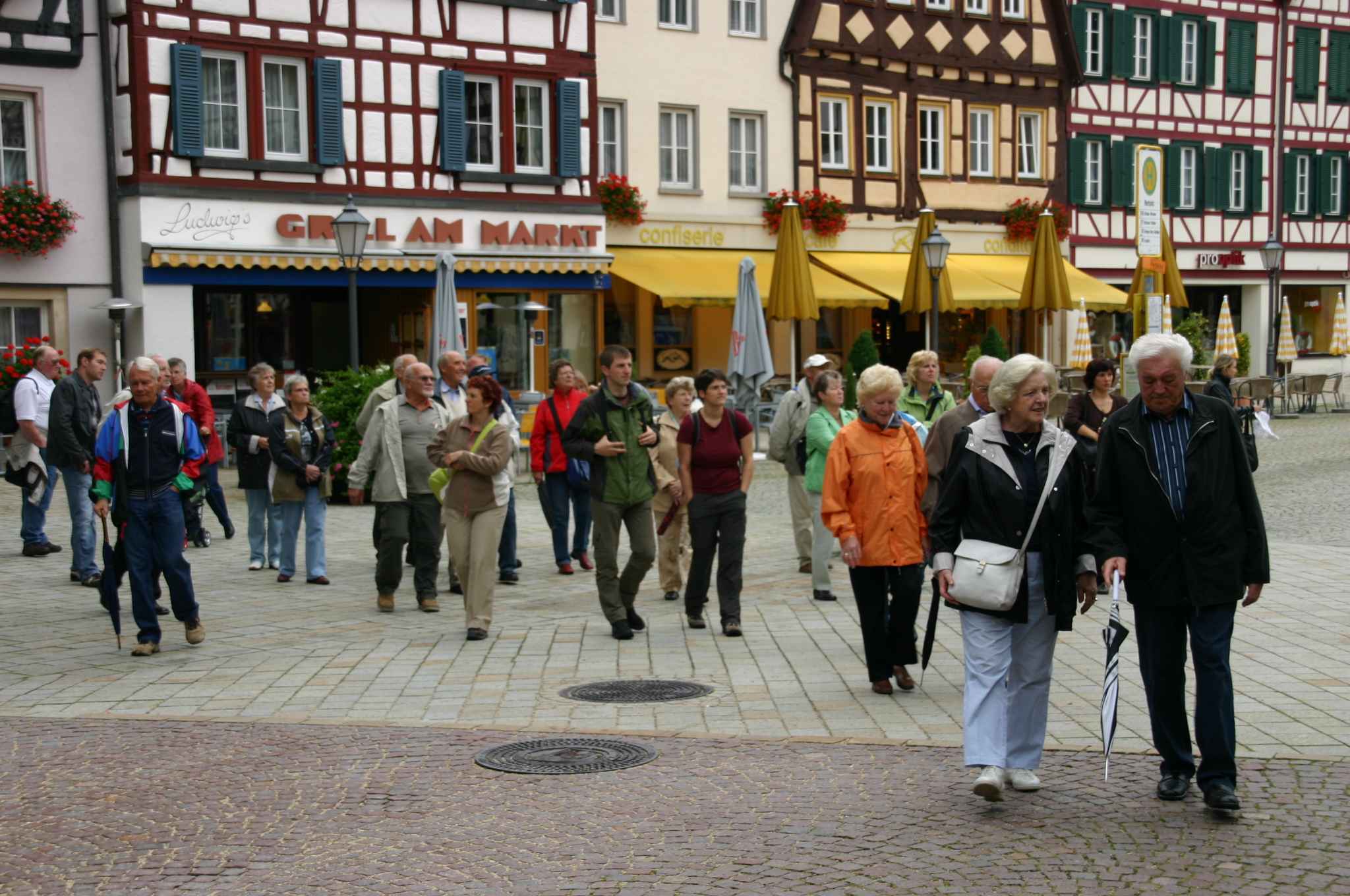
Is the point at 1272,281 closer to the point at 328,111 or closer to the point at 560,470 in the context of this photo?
the point at 328,111

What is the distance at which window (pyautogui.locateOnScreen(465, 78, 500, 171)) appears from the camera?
26609mm

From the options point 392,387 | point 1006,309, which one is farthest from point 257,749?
point 1006,309

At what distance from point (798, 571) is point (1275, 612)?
3.79m

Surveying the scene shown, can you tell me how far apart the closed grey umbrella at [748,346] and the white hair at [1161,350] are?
15.3 metres

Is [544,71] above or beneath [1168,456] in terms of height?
above

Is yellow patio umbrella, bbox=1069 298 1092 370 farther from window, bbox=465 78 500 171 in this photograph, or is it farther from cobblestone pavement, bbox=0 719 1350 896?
cobblestone pavement, bbox=0 719 1350 896

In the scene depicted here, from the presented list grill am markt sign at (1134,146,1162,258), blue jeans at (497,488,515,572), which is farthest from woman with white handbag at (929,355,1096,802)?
grill am markt sign at (1134,146,1162,258)

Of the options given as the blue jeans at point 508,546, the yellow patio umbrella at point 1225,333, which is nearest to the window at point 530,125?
the yellow patio umbrella at point 1225,333

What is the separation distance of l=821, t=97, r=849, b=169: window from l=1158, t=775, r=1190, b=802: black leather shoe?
2718 centimetres

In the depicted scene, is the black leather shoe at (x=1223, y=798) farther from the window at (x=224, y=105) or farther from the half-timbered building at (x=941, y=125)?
the half-timbered building at (x=941, y=125)

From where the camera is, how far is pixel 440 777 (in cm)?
672

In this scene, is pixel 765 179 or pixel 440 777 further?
pixel 765 179

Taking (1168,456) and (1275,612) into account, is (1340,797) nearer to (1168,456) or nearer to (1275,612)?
(1168,456)

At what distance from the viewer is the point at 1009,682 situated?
20.9ft
